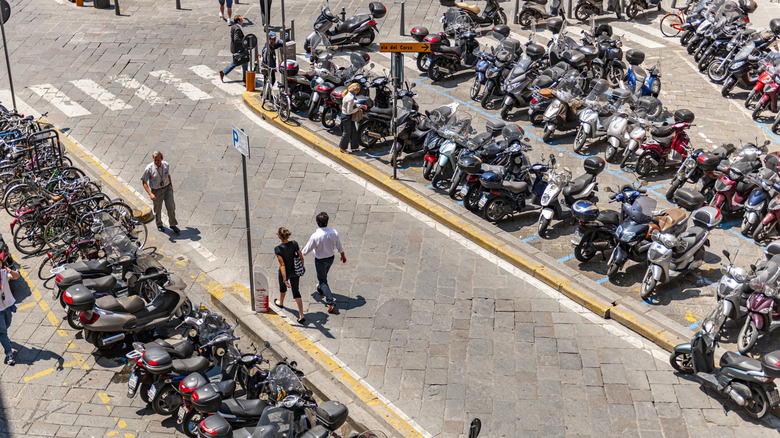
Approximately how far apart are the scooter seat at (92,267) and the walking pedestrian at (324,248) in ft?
8.67

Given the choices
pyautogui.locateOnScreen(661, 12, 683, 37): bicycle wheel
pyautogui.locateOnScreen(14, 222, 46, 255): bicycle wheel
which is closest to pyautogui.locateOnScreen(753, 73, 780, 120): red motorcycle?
pyautogui.locateOnScreen(661, 12, 683, 37): bicycle wheel

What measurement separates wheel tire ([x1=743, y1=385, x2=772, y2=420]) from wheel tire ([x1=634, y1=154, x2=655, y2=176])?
629 cm

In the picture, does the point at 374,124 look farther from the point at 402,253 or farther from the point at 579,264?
the point at 579,264

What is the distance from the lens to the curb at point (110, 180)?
13.6 m

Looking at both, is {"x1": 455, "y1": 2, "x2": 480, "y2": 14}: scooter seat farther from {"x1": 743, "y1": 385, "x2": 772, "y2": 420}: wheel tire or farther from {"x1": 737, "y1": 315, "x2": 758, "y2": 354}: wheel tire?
{"x1": 743, "y1": 385, "x2": 772, "y2": 420}: wheel tire

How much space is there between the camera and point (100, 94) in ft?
60.0

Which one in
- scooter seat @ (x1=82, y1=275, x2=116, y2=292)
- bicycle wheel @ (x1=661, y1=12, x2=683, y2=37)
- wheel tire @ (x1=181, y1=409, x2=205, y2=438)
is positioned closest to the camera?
wheel tire @ (x1=181, y1=409, x2=205, y2=438)

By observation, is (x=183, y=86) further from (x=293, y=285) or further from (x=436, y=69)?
(x=293, y=285)

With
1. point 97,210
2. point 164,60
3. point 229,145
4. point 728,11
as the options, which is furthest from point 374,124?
point 728,11

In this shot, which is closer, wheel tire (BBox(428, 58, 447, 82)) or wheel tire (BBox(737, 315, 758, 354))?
wheel tire (BBox(737, 315, 758, 354))

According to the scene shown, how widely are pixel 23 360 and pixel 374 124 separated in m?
7.79

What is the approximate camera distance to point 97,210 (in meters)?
12.4

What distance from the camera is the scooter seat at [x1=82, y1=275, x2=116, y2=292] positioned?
1039cm

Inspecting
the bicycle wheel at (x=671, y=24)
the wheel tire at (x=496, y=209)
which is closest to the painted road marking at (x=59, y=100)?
the wheel tire at (x=496, y=209)
